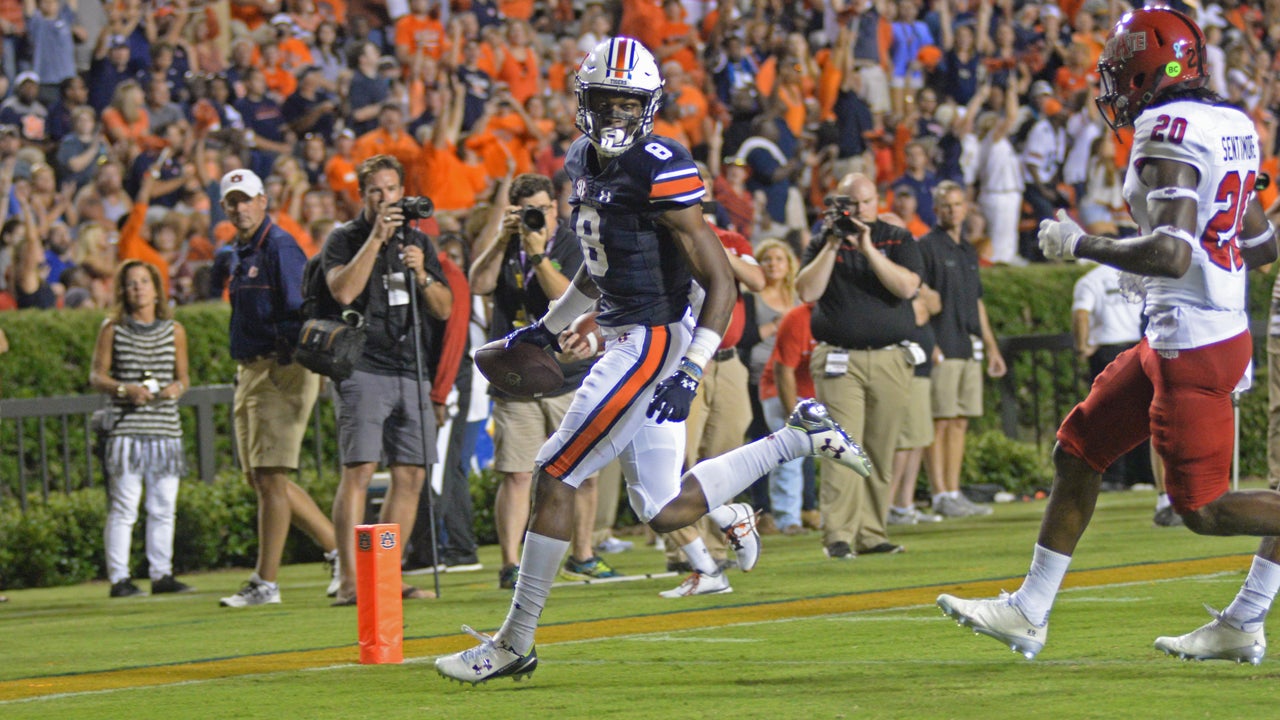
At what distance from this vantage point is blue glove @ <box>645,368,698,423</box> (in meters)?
6.25

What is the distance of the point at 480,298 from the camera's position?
12734mm

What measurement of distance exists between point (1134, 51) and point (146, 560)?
8.89 metres

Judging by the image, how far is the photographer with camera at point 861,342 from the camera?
35.9ft

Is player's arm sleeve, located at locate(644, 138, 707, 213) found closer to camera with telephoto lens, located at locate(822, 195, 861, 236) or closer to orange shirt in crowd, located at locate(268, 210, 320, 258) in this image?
camera with telephoto lens, located at locate(822, 195, 861, 236)

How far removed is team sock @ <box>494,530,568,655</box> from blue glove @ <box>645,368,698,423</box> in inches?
22.0

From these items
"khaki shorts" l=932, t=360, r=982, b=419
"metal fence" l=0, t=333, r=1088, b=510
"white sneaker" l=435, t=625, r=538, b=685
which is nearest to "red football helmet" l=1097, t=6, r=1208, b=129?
"white sneaker" l=435, t=625, r=538, b=685

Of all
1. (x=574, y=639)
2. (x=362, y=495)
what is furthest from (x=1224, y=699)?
(x=362, y=495)

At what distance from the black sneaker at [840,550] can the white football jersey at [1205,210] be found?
5.17 m

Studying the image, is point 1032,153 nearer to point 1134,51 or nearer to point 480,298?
point 480,298

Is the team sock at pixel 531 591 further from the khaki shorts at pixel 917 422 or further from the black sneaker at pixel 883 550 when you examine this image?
the khaki shorts at pixel 917 422

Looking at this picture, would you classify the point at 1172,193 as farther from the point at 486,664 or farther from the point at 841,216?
the point at 841,216

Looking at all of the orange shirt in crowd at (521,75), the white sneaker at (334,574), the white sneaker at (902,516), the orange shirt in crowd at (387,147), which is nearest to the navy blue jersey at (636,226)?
the white sneaker at (334,574)

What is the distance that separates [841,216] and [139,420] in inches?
177

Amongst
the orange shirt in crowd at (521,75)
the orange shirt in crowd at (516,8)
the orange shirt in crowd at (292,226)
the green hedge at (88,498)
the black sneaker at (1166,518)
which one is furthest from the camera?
the orange shirt in crowd at (516,8)
